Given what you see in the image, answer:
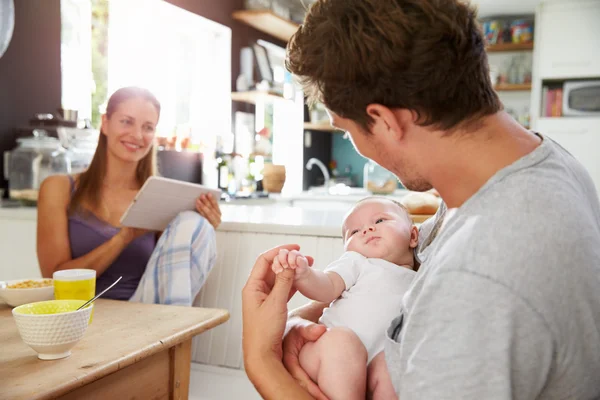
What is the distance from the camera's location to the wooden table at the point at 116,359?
905 mm

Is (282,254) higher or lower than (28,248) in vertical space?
higher

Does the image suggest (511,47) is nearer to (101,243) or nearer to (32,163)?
(32,163)

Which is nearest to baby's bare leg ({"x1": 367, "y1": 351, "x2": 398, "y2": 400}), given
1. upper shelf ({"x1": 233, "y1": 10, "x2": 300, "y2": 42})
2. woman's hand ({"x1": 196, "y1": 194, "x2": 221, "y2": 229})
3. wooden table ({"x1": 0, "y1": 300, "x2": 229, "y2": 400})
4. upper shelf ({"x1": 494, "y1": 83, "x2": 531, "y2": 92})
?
wooden table ({"x1": 0, "y1": 300, "x2": 229, "y2": 400})

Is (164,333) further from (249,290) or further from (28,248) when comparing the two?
(28,248)

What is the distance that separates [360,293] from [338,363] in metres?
0.23

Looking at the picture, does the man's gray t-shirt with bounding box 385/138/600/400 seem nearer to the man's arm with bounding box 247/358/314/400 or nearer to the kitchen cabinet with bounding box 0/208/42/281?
the man's arm with bounding box 247/358/314/400

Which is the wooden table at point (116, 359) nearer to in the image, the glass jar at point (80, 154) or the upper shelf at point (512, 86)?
the glass jar at point (80, 154)

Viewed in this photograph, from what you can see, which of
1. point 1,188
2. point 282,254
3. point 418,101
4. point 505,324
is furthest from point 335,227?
point 1,188

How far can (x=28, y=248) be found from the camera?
247 centimetres

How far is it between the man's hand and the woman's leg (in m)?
0.86

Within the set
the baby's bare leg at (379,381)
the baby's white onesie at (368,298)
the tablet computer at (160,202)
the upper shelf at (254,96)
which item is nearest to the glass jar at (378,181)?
the upper shelf at (254,96)

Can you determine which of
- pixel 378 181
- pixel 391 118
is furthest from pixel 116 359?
pixel 378 181

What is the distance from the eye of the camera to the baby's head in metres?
1.31

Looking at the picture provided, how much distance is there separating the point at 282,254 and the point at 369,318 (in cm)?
26
